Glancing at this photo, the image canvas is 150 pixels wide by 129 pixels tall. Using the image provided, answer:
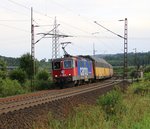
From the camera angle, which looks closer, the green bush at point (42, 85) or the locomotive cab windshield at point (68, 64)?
the locomotive cab windshield at point (68, 64)

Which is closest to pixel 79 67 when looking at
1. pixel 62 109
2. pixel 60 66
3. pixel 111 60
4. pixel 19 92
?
pixel 60 66

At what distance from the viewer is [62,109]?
18844 millimetres

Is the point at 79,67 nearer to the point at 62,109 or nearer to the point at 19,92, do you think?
the point at 19,92

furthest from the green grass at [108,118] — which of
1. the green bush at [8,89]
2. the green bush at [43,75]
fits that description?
the green bush at [43,75]

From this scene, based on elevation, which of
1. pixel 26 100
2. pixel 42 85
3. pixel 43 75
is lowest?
pixel 26 100

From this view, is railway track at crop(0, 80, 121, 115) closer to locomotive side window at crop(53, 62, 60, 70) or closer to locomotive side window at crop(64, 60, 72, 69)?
locomotive side window at crop(64, 60, 72, 69)

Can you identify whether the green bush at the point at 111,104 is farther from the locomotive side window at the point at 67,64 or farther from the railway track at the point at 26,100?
the locomotive side window at the point at 67,64

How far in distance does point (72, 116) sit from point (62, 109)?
108 inches

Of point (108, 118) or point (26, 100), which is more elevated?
point (26, 100)

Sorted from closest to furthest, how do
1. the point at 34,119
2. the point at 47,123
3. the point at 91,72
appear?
1. the point at 47,123
2. the point at 34,119
3. the point at 91,72

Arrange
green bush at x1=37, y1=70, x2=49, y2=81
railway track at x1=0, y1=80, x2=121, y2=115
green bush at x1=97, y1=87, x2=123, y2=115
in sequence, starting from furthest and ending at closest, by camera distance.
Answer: green bush at x1=37, y1=70, x2=49, y2=81
railway track at x1=0, y1=80, x2=121, y2=115
green bush at x1=97, y1=87, x2=123, y2=115

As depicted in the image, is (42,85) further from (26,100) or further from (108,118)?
(108,118)

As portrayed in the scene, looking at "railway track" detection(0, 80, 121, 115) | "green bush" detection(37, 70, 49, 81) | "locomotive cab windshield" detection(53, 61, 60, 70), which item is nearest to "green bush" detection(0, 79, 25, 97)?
"railway track" detection(0, 80, 121, 115)

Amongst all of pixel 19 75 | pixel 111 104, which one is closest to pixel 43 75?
pixel 19 75
